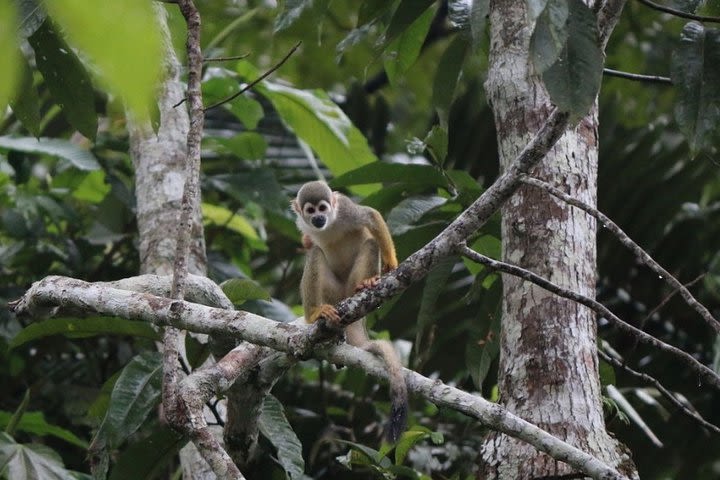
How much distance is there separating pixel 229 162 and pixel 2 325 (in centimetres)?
187

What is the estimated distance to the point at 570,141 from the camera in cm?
308

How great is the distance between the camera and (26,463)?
3.74m

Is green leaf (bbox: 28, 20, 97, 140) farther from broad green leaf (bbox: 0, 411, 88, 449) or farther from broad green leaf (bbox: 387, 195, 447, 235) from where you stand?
broad green leaf (bbox: 0, 411, 88, 449)

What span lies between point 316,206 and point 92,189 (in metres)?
2.35

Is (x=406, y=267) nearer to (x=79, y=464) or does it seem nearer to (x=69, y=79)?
(x=69, y=79)

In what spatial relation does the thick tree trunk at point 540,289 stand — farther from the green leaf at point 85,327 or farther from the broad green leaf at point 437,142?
the green leaf at point 85,327

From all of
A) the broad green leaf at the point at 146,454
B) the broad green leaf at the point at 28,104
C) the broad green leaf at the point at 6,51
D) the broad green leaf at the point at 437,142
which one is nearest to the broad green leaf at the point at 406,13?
the broad green leaf at the point at 437,142

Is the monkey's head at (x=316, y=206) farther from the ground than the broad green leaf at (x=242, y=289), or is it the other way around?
the monkey's head at (x=316, y=206)

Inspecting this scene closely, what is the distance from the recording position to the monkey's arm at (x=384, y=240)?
3.86 metres

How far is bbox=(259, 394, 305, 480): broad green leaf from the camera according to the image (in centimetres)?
328

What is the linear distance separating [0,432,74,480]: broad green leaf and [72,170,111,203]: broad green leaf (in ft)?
7.89

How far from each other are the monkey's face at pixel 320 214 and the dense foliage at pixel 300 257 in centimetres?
19

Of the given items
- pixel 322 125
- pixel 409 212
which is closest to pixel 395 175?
pixel 409 212

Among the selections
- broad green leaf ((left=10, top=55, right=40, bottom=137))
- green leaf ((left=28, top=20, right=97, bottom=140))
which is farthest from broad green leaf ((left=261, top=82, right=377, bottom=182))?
broad green leaf ((left=10, top=55, right=40, bottom=137))
